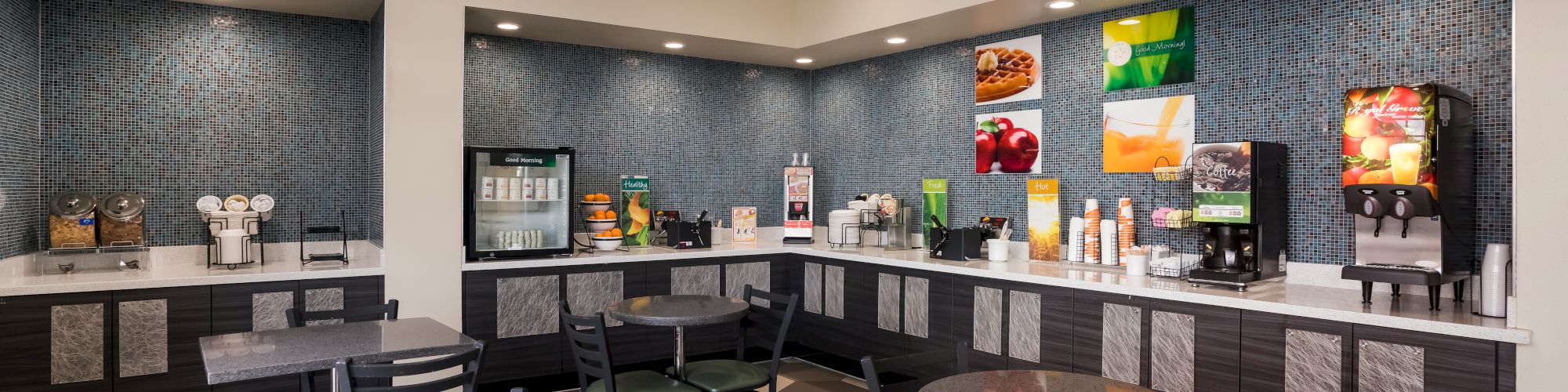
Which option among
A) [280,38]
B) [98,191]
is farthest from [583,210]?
[98,191]

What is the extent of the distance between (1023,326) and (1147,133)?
1275 mm

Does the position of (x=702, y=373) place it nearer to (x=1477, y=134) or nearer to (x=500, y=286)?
(x=500, y=286)

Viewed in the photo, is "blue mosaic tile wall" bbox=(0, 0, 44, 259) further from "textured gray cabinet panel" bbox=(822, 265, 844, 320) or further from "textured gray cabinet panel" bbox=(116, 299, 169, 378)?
"textured gray cabinet panel" bbox=(822, 265, 844, 320)

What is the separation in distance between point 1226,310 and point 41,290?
5140 mm

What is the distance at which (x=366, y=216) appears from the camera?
17.8 ft

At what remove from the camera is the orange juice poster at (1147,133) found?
4.54 meters

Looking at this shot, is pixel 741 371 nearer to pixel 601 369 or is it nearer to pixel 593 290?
pixel 601 369

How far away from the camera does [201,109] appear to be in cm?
497

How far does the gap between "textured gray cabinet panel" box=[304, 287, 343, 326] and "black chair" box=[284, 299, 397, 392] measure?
0.79 m

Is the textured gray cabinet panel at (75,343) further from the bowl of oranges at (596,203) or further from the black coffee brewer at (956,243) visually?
the black coffee brewer at (956,243)

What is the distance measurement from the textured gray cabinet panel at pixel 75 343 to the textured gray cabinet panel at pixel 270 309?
61 cm

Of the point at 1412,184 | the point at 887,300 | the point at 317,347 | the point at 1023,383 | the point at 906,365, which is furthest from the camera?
the point at 887,300

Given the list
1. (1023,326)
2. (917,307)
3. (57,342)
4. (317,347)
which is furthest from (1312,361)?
(57,342)

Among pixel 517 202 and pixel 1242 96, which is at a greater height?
pixel 1242 96
